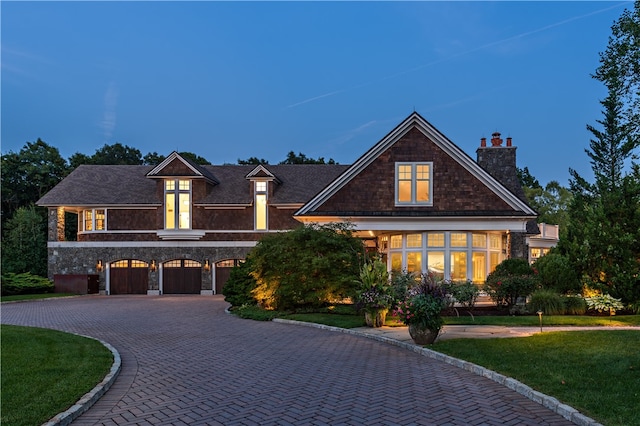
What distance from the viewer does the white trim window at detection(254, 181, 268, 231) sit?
1293 inches

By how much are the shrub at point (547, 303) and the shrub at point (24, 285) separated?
28842 millimetres

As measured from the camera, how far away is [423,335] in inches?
443

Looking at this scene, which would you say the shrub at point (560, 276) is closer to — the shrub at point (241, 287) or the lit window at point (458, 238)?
the lit window at point (458, 238)

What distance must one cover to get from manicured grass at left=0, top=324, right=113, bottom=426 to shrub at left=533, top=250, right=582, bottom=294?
15.5m

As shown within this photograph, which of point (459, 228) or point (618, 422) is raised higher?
point (459, 228)

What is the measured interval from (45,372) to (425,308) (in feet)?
25.7

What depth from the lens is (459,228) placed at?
69.7 feet

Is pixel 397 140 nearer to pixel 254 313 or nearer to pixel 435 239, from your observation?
pixel 435 239

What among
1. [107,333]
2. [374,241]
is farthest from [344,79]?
[107,333]

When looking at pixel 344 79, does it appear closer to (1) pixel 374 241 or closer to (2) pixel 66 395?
(1) pixel 374 241

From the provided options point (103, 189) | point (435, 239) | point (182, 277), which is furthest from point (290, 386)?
point (103, 189)

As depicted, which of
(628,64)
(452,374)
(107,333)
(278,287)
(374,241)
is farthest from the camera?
(374,241)

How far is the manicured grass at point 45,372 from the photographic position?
636 centimetres

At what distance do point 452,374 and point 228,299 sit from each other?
1396 centimetres
